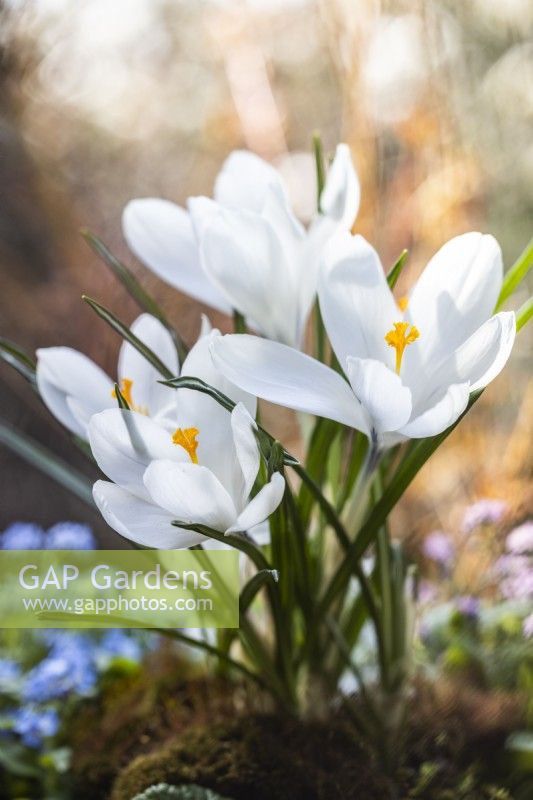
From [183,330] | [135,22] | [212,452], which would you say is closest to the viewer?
[212,452]

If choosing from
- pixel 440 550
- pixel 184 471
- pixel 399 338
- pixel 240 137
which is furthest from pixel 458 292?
pixel 240 137

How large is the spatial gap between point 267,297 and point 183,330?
473 millimetres

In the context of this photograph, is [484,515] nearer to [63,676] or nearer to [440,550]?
[440,550]

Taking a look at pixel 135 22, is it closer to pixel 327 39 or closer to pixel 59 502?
pixel 327 39

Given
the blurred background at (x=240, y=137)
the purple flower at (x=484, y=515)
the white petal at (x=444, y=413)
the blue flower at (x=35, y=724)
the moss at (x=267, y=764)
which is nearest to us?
the white petal at (x=444, y=413)

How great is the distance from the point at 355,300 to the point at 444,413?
0.07 m

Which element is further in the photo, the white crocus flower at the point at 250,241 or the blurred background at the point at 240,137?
the blurred background at the point at 240,137

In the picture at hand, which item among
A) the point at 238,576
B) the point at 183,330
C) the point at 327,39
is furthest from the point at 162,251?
the point at 327,39

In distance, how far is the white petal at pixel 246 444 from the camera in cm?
28

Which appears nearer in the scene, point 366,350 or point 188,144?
point 366,350

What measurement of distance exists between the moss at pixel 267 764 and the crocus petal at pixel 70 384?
0.60 feet

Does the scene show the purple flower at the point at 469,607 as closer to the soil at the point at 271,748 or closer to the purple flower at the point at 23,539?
the soil at the point at 271,748

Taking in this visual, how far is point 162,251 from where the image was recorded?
0.40m

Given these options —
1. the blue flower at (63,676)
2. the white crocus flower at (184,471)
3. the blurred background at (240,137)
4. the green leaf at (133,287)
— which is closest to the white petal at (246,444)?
the white crocus flower at (184,471)
